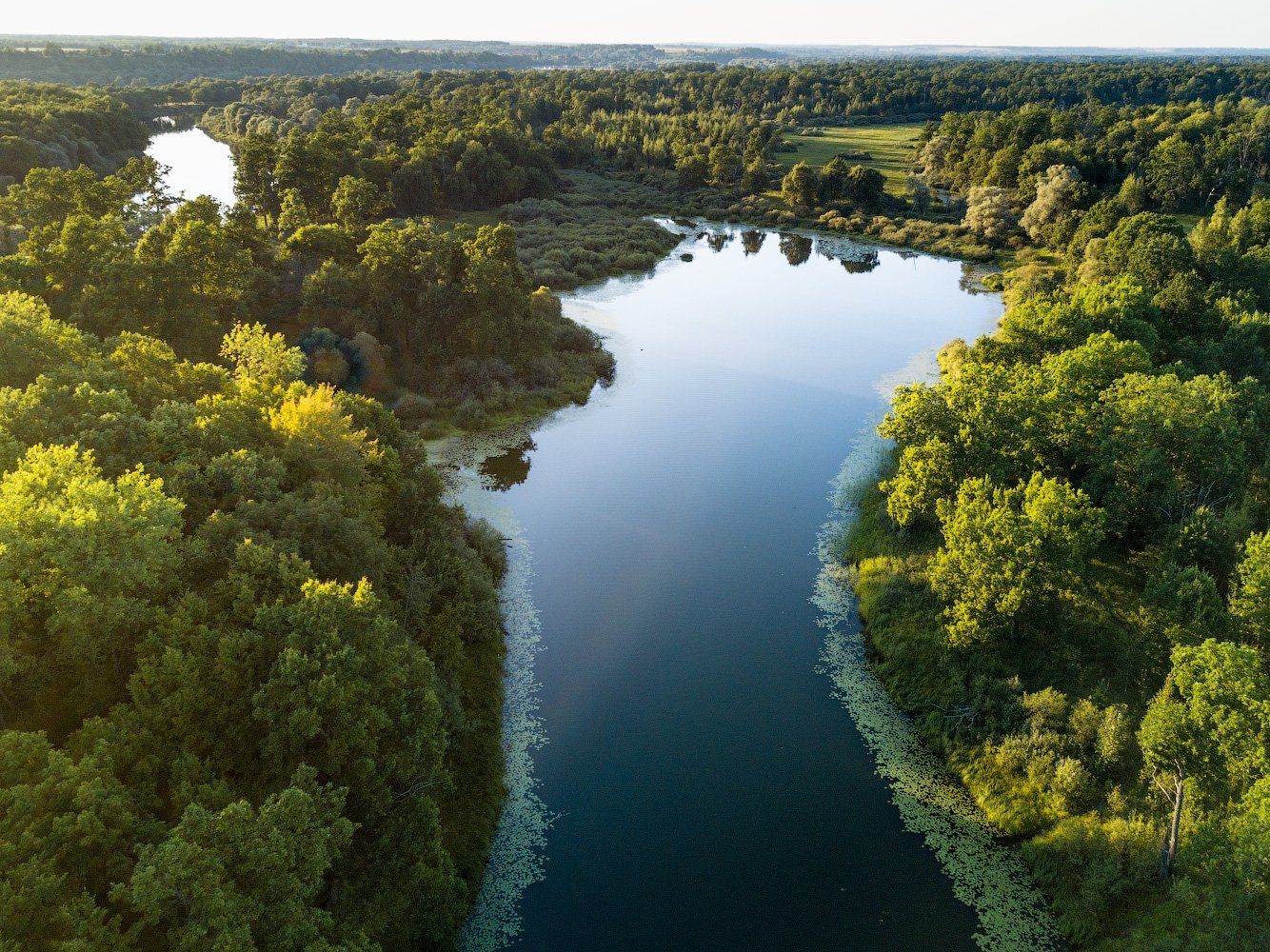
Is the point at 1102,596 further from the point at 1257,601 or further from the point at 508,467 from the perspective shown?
the point at 508,467

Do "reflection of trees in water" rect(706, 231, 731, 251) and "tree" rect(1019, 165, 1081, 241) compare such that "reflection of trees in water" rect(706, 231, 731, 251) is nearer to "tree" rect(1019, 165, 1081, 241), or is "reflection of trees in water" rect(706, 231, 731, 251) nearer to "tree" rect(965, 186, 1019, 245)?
"tree" rect(965, 186, 1019, 245)

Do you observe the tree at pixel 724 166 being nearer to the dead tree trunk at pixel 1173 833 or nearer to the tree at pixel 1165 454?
the tree at pixel 1165 454

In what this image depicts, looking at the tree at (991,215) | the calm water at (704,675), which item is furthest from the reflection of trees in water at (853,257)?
the calm water at (704,675)

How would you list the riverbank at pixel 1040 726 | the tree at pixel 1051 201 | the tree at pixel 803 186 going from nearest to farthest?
the riverbank at pixel 1040 726
the tree at pixel 1051 201
the tree at pixel 803 186

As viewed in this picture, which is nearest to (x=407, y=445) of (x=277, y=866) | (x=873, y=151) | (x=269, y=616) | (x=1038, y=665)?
(x=269, y=616)

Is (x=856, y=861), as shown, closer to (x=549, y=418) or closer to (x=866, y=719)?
(x=866, y=719)

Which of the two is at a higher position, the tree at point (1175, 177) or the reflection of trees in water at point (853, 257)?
the tree at point (1175, 177)
